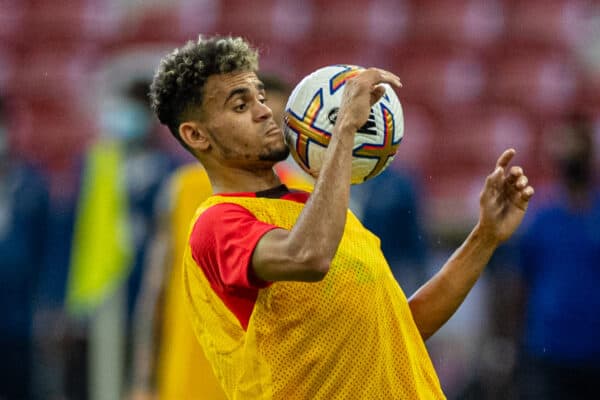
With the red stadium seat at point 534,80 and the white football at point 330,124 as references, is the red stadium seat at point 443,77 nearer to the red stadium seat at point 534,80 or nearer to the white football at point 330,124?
the red stadium seat at point 534,80

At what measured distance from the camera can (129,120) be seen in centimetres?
747

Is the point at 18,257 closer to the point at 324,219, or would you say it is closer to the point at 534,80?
the point at 324,219

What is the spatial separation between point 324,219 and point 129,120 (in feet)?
14.4

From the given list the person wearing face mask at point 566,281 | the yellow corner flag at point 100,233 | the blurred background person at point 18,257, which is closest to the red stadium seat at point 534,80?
the person wearing face mask at point 566,281

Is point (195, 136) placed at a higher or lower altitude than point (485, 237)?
higher

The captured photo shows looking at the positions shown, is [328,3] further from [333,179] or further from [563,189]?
[333,179]

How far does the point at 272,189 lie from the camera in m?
3.67

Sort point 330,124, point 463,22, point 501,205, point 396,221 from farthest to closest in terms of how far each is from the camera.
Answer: point 463,22, point 396,221, point 501,205, point 330,124

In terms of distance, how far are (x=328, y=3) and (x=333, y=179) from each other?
23.9 feet

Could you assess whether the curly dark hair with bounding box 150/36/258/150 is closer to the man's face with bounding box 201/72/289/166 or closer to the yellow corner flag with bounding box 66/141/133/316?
the man's face with bounding box 201/72/289/166

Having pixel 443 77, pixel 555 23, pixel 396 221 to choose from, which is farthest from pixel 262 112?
pixel 555 23

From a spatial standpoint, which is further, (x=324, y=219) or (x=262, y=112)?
(x=262, y=112)

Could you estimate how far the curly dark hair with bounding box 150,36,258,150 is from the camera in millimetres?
3662

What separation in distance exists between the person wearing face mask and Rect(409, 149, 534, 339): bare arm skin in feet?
9.92
